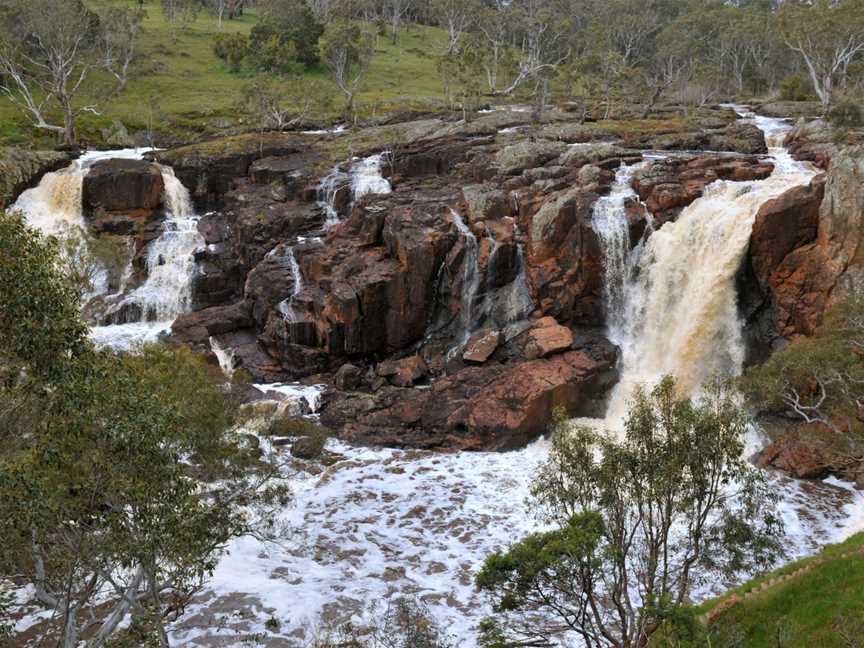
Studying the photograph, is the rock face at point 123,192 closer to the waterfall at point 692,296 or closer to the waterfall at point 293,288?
the waterfall at point 293,288

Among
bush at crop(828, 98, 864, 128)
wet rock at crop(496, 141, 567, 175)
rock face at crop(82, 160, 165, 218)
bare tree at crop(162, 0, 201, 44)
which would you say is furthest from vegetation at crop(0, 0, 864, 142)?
wet rock at crop(496, 141, 567, 175)

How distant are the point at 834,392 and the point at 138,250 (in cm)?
4264

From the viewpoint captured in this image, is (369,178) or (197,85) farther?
(197,85)

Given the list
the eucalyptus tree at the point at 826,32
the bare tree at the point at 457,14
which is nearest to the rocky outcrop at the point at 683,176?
the eucalyptus tree at the point at 826,32

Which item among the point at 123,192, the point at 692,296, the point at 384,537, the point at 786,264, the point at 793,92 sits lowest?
the point at 384,537

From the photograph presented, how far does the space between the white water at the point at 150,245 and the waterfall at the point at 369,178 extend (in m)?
11.9

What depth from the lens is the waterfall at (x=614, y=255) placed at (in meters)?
36.8

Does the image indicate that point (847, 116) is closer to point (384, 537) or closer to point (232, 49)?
point (384, 537)

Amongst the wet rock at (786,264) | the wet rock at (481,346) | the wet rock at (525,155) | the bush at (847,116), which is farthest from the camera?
the bush at (847,116)

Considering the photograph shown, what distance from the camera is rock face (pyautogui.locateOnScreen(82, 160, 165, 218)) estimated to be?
50.2m

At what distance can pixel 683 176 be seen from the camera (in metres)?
39.6

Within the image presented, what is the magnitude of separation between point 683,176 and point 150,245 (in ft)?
117

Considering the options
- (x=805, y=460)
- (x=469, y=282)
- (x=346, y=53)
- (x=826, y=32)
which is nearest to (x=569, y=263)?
(x=469, y=282)

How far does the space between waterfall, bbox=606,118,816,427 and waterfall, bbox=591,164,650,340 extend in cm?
36
